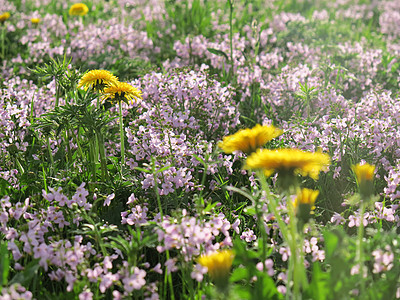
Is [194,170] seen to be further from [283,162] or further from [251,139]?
[283,162]

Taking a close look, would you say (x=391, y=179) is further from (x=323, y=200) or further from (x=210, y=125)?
(x=210, y=125)

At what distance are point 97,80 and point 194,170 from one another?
2.62 feet

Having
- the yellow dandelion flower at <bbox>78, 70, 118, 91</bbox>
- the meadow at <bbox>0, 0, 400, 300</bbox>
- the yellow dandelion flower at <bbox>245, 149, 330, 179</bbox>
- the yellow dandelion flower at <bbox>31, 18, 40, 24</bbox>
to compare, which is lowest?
the meadow at <bbox>0, 0, 400, 300</bbox>

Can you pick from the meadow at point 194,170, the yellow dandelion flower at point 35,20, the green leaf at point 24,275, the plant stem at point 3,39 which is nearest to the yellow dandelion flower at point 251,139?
the meadow at point 194,170

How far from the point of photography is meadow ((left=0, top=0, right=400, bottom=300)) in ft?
5.85

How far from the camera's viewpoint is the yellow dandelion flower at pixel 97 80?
8.89 ft

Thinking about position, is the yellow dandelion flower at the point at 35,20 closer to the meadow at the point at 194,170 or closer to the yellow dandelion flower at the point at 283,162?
the meadow at the point at 194,170

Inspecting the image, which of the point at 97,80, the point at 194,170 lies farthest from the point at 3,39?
the point at 194,170

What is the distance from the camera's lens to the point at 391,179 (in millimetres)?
2520

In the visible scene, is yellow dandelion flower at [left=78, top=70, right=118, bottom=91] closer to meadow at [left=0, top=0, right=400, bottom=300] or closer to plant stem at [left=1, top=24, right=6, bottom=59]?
meadow at [left=0, top=0, right=400, bottom=300]

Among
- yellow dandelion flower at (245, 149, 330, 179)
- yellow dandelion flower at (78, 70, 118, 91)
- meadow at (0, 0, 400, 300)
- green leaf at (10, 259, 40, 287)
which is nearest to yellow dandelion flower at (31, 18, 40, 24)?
meadow at (0, 0, 400, 300)

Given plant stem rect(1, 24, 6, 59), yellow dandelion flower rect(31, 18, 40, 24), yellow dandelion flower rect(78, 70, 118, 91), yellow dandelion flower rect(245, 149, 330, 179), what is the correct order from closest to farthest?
yellow dandelion flower rect(245, 149, 330, 179)
yellow dandelion flower rect(78, 70, 118, 91)
plant stem rect(1, 24, 6, 59)
yellow dandelion flower rect(31, 18, 40, 24)

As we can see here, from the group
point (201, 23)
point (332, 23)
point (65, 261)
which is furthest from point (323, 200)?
point (332, 23)

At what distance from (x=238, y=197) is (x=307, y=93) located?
84 cm
